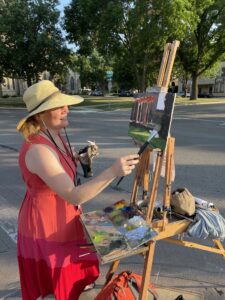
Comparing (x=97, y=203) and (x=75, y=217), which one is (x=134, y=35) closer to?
(x=97, y=203)

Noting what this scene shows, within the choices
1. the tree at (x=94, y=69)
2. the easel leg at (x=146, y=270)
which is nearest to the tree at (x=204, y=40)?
the easel leg at (x=146, y=270)

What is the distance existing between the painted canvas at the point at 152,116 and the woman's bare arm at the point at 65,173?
0.29m

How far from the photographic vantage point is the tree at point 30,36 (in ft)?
92.0

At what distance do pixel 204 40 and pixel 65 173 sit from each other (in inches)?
1294

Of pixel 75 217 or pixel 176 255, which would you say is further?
pixel 176 255

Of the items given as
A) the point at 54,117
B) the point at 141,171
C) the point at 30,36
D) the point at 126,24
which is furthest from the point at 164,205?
the point at 30,36

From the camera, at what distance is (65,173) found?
1783mm

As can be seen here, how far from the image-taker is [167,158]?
2.10 m

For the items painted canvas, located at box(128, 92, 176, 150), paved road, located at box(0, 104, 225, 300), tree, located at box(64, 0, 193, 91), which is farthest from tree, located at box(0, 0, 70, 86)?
painted canvas, located at box(128, 92, 176, 150)

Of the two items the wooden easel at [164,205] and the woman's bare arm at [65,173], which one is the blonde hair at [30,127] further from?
the wooden easel at [164,205]

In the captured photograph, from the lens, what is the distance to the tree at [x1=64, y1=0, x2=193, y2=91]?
23.5 m

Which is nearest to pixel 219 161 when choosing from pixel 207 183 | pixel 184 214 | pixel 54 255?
pixel 207 183

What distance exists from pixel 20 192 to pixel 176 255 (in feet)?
9.72

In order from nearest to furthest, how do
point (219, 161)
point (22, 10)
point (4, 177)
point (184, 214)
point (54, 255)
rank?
point (54, 255), point (184, 214), point (4, 177), point (219, 161), point (22, 10)
